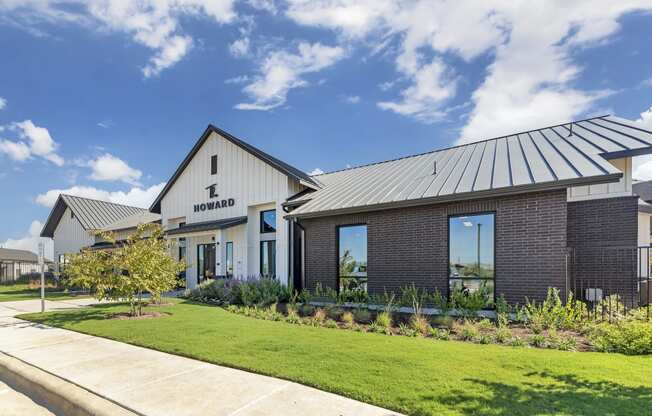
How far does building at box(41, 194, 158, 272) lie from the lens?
100 feet

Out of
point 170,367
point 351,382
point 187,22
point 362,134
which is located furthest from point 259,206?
point 351,382

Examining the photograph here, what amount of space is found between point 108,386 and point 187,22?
11.3 meters

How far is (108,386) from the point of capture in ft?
17.3

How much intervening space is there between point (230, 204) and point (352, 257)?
26.4 ft

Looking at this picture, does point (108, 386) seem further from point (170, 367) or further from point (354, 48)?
point (354, 48)

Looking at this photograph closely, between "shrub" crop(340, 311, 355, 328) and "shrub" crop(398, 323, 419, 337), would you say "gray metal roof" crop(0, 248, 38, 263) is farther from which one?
"shrub" crop(398, 323, 419, 337)

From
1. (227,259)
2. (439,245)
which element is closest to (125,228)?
(227,259)

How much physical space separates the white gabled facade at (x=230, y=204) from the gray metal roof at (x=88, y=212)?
43.1ft

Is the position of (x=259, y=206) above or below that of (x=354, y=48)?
below

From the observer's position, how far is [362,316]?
10.1 metres

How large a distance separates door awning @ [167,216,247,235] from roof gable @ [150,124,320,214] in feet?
9.92

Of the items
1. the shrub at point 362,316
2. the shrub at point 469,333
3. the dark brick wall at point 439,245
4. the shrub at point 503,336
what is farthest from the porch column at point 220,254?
the shrub at point 503,336

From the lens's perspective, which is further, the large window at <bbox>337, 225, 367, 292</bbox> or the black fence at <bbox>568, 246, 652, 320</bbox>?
the large window at <bbox>337, 225, 367, 292</bbox>

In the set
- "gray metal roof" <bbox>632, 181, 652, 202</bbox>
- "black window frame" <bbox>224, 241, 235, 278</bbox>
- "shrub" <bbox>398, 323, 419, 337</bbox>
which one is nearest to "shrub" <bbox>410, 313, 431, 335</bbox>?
"shrub" <bbox>398, 323, 419, 337</bbox>
